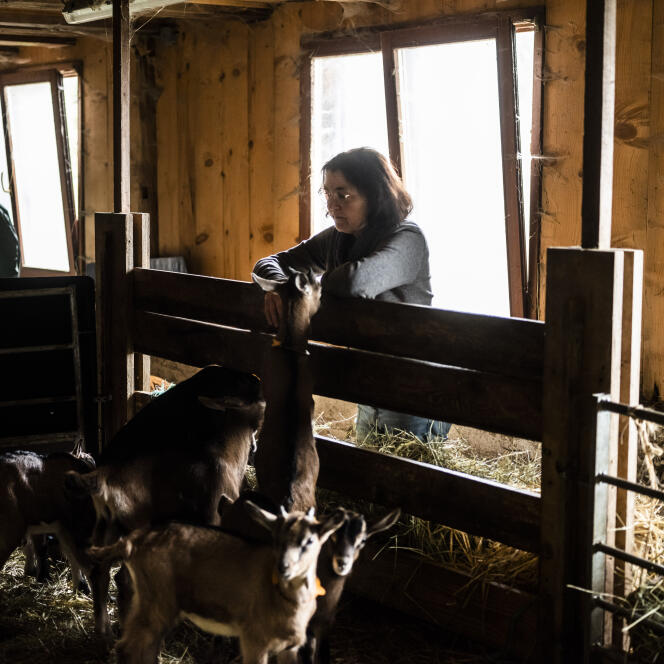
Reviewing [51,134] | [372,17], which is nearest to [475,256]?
[372,17]

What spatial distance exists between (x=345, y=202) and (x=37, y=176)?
8.32m

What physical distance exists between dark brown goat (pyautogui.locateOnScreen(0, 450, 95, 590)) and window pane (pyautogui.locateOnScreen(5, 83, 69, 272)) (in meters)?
7.40

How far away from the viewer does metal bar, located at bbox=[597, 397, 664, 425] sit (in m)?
2.81

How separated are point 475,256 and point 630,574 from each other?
11.7ft

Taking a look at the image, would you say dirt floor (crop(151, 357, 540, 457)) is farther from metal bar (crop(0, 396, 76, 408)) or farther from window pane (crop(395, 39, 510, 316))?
metal bar (crop(0, 396, 76, 408))

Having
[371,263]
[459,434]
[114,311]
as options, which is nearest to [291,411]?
[371,263]

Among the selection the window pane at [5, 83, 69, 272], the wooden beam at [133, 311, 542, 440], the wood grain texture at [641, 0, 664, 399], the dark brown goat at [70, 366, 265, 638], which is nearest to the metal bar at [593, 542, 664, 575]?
the wooden beam at [133, 311, 542, 440]

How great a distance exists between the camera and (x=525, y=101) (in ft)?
19.6

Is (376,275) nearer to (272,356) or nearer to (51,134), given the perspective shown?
(272,356)

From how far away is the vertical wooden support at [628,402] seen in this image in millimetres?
3002

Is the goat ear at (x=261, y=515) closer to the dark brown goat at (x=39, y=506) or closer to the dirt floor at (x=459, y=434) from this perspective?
the dark brown goat at (x=39, y=506)

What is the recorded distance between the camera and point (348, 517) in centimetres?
279

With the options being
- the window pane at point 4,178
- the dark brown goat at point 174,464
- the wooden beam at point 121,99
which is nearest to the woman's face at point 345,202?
the dark brown goat at point 174,464

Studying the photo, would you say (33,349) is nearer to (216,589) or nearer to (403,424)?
(403,424)
